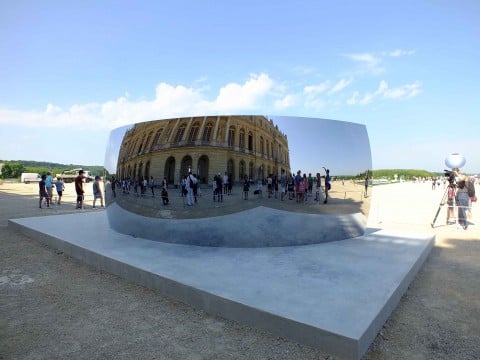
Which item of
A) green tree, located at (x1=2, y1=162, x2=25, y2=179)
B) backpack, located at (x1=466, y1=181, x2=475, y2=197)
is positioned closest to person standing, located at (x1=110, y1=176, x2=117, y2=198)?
backpack, located at (x1=466, y1=181, x2=475, y2=197)

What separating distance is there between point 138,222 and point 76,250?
4.63 ft

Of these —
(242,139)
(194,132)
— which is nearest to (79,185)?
(194,132)

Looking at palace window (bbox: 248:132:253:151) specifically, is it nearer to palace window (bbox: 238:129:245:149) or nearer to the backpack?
palace window (bbox: 238:129:245:149)

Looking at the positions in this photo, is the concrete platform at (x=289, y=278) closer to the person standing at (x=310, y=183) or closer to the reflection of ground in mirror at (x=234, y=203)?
the reflection of ground in mirror at (x=234, y=203)

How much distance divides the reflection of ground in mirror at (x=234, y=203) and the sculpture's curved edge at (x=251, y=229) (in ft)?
0.38

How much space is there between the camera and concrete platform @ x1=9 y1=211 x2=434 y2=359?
3162 millimetres

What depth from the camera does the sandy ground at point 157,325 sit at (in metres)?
3.17

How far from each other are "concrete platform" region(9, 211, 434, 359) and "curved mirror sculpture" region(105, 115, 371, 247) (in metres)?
0.40

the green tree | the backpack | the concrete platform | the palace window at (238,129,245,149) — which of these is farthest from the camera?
the green tree

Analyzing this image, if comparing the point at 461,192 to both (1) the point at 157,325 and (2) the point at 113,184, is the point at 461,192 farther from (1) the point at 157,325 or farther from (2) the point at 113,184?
(1) the point at 157,325

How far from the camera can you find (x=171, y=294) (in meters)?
4.39

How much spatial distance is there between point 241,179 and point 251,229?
100cm

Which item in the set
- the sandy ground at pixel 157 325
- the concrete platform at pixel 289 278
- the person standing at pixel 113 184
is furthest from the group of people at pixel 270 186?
the sandy ground at pixel 157 325

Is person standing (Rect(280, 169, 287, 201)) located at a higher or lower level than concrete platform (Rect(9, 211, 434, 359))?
higher
